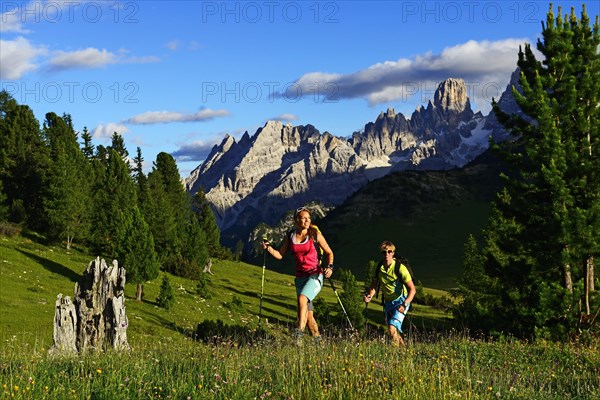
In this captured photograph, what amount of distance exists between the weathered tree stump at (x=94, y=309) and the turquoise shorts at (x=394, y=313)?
7835 mm

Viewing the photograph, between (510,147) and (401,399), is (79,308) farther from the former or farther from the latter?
(510,147)

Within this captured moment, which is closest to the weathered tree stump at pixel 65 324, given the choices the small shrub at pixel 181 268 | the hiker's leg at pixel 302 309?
the hiker's leg at pixel 302 309

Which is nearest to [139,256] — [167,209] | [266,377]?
[167,209]

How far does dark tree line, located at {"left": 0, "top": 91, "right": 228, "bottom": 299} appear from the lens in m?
63.1

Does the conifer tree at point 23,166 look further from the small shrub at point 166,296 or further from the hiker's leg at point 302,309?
the hiker's leg at point 302,309

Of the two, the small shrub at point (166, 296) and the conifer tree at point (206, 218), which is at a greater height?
the conifer tree at point (206, 218)

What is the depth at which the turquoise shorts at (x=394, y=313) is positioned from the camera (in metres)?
13.0

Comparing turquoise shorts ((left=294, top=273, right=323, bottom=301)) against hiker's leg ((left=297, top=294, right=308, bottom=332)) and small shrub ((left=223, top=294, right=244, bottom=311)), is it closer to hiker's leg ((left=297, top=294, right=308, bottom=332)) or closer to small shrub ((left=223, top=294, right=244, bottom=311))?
hiker's leg ((left=297, top=294, right=308, bottom=332))

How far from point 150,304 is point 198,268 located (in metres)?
26.2

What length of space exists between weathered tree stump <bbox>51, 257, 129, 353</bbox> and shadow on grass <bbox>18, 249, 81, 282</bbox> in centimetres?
4321

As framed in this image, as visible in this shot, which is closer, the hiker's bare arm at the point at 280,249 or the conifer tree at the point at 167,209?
the hiker's bare arm at the point at 280,249

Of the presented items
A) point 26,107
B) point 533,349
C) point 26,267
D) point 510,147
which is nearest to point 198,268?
point 26,267

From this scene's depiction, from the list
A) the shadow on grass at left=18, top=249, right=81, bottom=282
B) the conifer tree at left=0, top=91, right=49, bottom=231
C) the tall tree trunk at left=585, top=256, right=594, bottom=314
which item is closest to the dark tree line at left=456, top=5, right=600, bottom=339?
the tall tree trunk at left=585, top=256, right=594, bottom=314

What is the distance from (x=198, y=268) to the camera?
84562 millimetres
